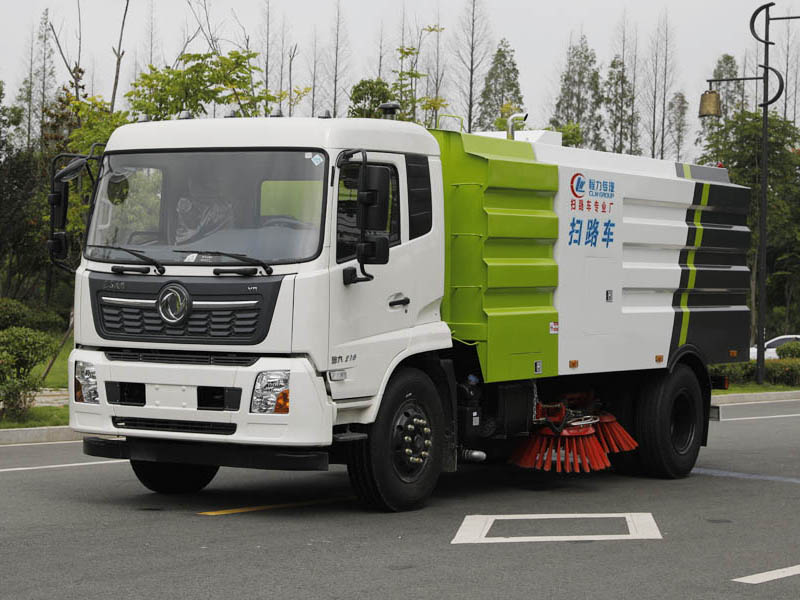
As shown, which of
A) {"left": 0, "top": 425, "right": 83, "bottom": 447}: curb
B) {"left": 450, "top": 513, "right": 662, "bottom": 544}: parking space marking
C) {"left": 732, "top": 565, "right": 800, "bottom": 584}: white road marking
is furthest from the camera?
{"left": 0, "top": 425, "right": 83, "bottom": 447}: curb

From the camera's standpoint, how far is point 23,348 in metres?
14.6

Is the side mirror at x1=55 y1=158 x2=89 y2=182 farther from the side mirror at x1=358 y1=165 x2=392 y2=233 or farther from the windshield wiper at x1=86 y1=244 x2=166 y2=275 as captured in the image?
the side mirror at x1=358 y1=165 x2=392 y2=233

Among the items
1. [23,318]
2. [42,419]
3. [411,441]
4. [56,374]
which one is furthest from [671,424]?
[23,318]

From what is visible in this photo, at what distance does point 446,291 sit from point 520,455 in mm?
2186

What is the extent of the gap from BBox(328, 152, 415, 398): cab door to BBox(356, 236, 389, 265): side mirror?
0.12 m

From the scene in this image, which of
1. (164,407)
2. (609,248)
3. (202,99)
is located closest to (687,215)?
(609,248)

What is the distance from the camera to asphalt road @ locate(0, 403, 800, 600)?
21.9ft

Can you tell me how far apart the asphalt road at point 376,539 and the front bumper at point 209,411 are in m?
0.60

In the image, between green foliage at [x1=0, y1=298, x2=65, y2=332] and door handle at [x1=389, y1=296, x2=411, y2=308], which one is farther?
green foliage at [x1=0, y1=298, x2=65, y2=332]

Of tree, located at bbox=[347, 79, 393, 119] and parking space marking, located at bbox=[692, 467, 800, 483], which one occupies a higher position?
tree, located at bbox=[347, 79, 393, 119]

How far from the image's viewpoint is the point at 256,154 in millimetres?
8750

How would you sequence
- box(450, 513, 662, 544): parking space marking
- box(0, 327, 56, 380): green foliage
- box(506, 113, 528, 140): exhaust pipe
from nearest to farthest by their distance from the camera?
box(450, 513, 662, 544): parking space marking, box(506, 113, 528, 140): exhaust pipe, box(0, 327, 56, 380): green foliage

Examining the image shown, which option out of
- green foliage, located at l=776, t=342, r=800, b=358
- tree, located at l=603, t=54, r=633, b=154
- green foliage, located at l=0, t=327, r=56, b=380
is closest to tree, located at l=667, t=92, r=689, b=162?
tree, located at l=603, t=54, r=633, b=154

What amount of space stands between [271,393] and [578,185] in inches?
146
